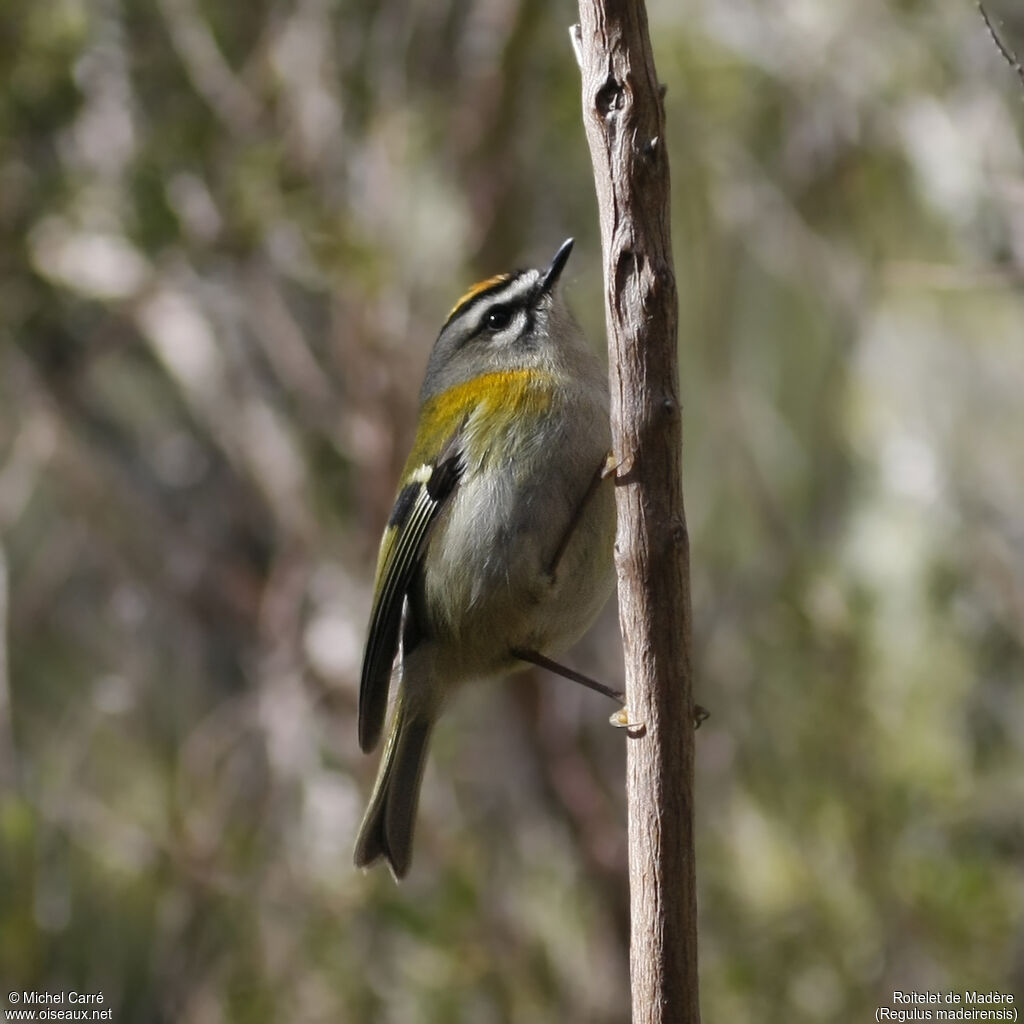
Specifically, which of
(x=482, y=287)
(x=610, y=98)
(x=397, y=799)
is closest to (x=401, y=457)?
(x=482, y=287)

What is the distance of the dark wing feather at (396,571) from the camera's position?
275 centimetres

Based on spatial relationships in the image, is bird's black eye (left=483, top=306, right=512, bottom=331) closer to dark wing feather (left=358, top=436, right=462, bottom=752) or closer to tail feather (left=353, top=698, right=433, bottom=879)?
dark wing feather (left=358, top=436, right=462, bottom=752)

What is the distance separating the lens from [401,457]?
15.1ft

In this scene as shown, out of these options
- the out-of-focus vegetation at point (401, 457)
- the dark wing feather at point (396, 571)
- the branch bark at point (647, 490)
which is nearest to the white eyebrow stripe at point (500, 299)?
the dark wing feather at point (396, 571)

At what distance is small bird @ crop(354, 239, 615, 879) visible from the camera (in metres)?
2.54

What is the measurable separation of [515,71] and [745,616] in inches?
80.7

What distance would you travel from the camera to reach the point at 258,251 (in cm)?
475

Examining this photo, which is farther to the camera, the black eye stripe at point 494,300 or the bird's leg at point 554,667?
the black eye stripe at point 494,300

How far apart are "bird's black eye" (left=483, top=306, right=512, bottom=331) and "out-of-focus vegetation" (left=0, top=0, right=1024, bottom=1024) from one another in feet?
4.32

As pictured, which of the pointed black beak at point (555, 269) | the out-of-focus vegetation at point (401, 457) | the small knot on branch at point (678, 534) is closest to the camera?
the small knot on branch at point (678, 534)

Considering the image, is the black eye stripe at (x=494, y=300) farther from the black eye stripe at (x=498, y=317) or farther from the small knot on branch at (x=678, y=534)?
the small knot on branch at (x=678, y=534)

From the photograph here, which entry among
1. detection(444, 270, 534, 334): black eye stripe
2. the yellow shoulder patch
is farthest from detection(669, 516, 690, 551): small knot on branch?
the yellow shoulder patch

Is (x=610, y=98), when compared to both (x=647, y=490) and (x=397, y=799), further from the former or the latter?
(x=397, y=799)

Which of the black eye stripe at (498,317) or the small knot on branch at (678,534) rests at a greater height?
the black eye stripe at (498,317)
